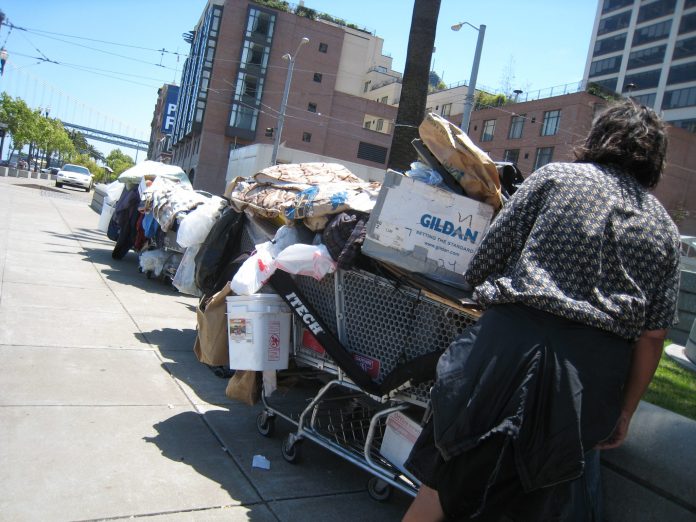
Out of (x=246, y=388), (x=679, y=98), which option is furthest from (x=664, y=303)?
(x=679, y=98)

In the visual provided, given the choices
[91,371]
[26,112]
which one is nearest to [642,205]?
[91,371]

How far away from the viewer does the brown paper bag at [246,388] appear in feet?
12.1

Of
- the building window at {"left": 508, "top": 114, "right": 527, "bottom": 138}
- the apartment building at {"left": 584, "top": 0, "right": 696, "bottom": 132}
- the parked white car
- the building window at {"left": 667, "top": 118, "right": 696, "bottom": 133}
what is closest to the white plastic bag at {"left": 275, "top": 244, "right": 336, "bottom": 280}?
the parked white car

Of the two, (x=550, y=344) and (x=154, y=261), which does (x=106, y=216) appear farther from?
(x=550, y=344)

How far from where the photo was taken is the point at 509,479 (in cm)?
203

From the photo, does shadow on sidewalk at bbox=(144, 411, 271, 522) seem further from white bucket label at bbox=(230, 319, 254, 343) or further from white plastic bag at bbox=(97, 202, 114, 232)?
white plastic bag at bbox=(97, 202, 114, 232)

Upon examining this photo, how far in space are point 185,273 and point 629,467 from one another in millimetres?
4009

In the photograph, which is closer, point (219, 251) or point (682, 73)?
point (219, 251)

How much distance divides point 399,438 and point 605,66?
79.0m

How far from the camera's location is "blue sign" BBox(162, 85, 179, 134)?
2904 inches

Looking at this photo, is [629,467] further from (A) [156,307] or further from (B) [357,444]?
(A) [156,307]

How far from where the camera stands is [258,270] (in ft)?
11.4

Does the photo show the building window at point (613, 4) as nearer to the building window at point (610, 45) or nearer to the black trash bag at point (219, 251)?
the building window at point (610, 45)

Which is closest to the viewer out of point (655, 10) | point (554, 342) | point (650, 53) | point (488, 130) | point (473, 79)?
point (554, 342)
